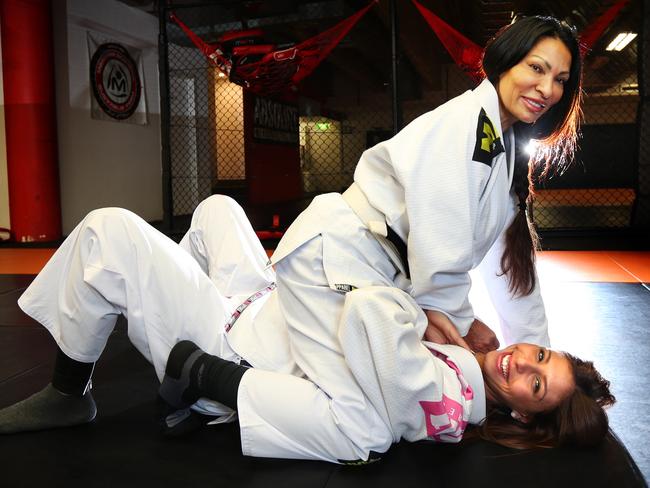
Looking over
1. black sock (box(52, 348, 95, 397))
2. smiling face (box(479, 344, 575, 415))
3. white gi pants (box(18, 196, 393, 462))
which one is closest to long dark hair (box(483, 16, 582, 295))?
smiling face (box(479, 344, 575, 415))

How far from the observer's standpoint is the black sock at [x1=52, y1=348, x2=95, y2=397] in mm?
1519

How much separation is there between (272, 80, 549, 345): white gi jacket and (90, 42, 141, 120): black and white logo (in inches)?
214

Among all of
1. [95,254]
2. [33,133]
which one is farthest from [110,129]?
[95,254]

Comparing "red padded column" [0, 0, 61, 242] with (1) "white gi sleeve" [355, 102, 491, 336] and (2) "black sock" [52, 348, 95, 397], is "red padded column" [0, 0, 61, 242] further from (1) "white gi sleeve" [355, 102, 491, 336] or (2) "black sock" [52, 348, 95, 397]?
(1) "white gi sleeve" [355, 102, 491, 336]

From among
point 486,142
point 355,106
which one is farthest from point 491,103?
point 355,106

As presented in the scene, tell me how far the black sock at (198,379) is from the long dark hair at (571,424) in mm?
588

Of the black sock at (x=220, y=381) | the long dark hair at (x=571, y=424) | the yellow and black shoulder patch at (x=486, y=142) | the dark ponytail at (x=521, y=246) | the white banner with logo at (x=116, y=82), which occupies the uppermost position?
the white banner with logo at (x=116, y=82)

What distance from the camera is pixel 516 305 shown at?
1.85m

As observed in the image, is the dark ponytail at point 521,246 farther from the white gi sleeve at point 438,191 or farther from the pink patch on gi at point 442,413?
the pink patch on gi at point 442,413

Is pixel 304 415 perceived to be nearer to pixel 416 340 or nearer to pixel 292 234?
pixel 416 340

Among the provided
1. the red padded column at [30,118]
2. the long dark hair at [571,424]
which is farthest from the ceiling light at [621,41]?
the long dark hair at [571,424]

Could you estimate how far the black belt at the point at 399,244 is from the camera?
4.77ft

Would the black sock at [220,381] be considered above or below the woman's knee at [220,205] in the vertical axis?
below

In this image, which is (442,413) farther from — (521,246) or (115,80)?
(115,80)
